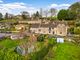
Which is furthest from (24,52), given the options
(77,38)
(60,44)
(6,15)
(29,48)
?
(6,15)

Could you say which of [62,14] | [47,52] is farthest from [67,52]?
[62,14]

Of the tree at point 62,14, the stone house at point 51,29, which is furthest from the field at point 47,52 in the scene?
the tree at point 62,14

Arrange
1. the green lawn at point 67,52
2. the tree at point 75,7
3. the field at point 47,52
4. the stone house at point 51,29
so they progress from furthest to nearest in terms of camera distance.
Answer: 1. the tree at point 75,7
2. the stone house at point 51,29
3. the green lawn at point 67,52
4. the field at point 47,52

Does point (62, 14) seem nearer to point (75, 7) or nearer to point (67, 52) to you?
point (75, 7)

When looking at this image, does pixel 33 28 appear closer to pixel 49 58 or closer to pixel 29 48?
pixel 29 48

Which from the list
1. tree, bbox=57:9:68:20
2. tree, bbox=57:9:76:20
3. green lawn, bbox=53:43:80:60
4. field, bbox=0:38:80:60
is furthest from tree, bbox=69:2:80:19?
green lawn, bbox=53:43:80:60

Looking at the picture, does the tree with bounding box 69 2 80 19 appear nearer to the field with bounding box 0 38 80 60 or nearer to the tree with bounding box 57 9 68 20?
the tree with bounding box 57 9 68 20

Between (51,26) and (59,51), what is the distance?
21421 millimetres

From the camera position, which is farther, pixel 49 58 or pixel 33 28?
pixel 33 28

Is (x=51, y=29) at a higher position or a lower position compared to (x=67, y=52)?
higher

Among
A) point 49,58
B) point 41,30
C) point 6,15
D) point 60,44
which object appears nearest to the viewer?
point 49,58

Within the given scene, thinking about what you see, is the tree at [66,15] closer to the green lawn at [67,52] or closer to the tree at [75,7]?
the tree at [75,7]

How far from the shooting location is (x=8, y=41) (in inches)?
1917

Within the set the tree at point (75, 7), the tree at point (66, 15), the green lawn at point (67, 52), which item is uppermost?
the tree at point (75, 7)
